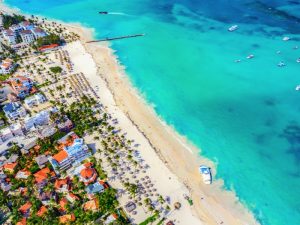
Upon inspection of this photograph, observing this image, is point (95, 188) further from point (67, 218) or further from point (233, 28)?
point (233, 28)

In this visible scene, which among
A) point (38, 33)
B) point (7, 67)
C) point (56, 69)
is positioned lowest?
point (56, 69)

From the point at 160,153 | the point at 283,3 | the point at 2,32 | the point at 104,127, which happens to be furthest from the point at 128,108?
the point at 283,3

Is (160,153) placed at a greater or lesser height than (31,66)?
lesser

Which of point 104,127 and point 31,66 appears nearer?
point 104,127

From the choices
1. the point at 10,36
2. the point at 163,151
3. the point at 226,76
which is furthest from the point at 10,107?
the point at 226,76

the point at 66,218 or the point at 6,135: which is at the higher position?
the point at 6,135

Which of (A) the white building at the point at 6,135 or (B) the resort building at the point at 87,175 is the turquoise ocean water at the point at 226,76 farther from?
(A) the white building at the point at 6,135

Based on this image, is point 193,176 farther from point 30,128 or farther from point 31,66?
point 31,66
